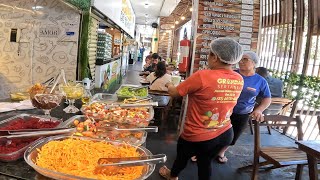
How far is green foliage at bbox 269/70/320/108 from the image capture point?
590cm

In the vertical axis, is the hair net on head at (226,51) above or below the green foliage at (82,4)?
below

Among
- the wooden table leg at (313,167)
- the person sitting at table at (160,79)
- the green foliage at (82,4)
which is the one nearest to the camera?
the wooden table leg at (313,167)

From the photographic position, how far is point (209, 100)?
2.39 meters

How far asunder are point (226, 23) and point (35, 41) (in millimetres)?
3706

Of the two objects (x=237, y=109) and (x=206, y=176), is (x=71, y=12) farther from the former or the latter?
(x=206, y=176)

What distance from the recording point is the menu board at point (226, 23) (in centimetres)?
431

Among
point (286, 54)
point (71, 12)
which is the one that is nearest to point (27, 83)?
point (71, 12)

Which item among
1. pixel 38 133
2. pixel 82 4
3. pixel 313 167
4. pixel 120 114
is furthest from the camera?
pixel 82 4

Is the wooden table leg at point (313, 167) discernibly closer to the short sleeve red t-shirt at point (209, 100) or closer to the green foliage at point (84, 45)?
the short sleeve red t-shirt at point (209, 100)

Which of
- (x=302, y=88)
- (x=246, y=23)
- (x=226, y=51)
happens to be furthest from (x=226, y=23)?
(x=302, y=88)

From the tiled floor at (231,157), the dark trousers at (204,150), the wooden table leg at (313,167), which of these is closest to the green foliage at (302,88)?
the tiled floor at (231,157)

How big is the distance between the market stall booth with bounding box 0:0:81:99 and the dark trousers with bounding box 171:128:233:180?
140 inches

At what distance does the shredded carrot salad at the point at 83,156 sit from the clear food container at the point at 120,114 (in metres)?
0.52

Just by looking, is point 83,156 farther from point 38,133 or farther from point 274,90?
point 274,90
